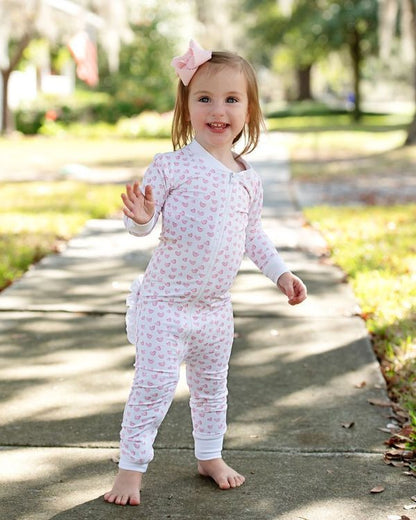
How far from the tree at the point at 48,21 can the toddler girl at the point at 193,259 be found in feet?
49.6

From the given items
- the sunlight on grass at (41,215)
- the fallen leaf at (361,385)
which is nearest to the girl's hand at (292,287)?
the fallen leaf at (361,385)

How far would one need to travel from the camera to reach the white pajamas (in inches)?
113

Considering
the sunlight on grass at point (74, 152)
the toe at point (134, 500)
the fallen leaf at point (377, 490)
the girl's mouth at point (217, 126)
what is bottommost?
the sunlight on grass at point (74, 152)

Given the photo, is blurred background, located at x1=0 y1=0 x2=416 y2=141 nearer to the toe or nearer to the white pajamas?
the white pajamas

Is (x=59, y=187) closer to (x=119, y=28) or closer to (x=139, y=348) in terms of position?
(x=139, y=348)

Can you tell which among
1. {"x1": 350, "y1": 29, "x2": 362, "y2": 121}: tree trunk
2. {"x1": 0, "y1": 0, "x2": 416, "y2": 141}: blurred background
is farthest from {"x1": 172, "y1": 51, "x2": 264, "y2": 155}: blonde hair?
{"x1": 350, "y1": 29, "x2": 362, "y2": 121}: tree trunk

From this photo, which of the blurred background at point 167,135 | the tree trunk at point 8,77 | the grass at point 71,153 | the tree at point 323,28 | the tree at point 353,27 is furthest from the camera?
the tree at point 323,28

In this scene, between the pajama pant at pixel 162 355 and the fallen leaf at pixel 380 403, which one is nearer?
the pajama pant at pixel 162 355

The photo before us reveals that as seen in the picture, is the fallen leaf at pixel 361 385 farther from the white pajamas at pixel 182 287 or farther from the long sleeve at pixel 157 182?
the long sleeve at pixel 157 182

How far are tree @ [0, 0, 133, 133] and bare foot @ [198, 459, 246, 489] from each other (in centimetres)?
1542

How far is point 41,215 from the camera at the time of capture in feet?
28.2

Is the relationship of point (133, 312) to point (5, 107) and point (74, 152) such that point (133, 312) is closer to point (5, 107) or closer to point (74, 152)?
point (74, 152)

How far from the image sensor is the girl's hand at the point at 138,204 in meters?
2.75

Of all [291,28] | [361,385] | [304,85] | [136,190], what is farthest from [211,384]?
[304,85]
